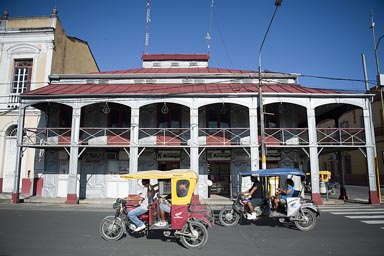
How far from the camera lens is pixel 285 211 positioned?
8984mm

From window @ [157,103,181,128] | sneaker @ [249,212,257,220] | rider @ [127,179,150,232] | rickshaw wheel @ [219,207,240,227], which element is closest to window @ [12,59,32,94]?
window @ [157,103,181,128]

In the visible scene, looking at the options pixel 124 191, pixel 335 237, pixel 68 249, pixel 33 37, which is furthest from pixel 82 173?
pixel 335 237

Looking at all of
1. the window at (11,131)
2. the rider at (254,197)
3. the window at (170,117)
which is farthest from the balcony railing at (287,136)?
the window at (11,131)

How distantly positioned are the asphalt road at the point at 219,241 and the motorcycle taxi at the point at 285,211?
1.02 ft

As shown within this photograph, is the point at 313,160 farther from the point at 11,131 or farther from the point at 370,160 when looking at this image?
the point at 11,131

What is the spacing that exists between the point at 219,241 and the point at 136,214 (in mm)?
2320

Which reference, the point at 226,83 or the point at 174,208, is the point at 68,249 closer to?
the point at 174,208

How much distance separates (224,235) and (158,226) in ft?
6.83

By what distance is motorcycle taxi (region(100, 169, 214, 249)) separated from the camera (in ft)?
21.9

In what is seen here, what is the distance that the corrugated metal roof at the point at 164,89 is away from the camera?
16.8 m

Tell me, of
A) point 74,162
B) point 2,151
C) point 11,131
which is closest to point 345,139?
point 74,162

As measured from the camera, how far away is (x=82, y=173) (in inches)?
725

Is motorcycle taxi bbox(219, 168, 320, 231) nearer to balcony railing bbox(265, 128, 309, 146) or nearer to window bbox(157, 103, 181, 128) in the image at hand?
balcony railing bbox(265, 128, 309, 146)

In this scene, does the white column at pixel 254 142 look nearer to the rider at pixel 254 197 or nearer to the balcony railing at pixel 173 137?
the balcony railing at pixel 173 137
